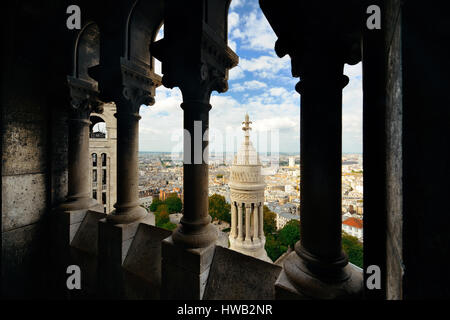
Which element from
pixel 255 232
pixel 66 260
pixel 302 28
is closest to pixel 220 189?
pixel 255 232

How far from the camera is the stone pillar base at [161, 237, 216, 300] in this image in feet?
8.41

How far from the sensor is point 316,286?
6.12 ft

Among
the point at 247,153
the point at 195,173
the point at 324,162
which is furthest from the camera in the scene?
the point at 247,153

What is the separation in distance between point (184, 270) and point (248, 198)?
10084 mm

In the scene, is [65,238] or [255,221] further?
[255,221]

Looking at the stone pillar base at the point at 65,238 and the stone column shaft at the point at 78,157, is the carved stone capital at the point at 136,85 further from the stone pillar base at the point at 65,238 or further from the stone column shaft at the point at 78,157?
the stone pillar base at the point at 65,238

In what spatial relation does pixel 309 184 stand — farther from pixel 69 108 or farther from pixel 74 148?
pixel 69 108

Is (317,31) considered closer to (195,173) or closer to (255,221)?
(195,173)

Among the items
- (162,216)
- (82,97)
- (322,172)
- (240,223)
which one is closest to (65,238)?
(82,97)

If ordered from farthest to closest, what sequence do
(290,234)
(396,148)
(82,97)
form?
(290,234), (82,97), (396,148)

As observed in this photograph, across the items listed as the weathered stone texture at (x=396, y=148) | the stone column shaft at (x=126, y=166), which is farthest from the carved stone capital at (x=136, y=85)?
the weathered stone texture at (x=396, y=148)

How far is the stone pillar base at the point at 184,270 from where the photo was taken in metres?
2.56

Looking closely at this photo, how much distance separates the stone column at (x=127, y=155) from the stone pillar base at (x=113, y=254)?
16cm
